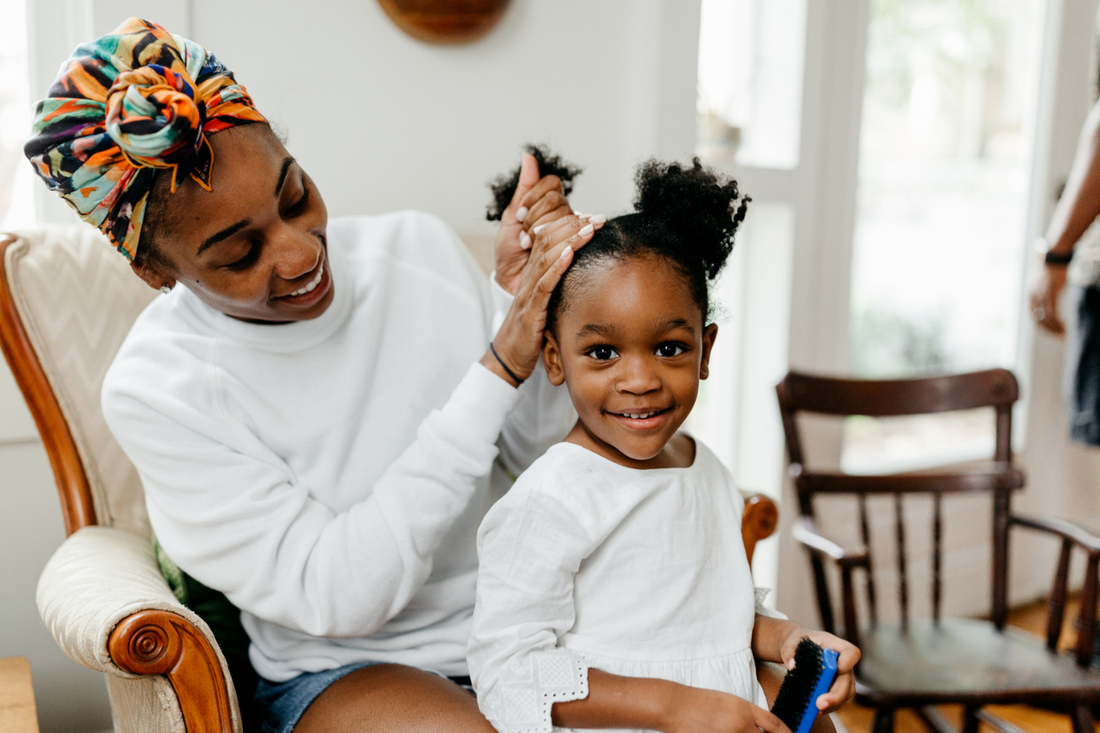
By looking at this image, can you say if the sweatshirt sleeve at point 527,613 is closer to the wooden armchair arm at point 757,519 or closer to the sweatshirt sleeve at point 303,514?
the sweatshirt sleeve at point 303,514

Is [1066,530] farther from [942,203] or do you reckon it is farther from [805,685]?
[942,203]

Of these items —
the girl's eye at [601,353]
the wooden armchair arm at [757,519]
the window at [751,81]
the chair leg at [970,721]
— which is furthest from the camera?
the window at [751,81]

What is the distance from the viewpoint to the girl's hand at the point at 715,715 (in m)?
0.83

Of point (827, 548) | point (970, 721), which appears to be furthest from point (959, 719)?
point (827, 548)

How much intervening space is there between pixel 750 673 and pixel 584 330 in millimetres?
432

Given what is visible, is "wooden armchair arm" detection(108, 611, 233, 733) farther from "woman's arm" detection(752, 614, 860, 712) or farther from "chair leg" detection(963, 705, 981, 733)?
"chair leg" detection(963, 705, 981, 733)

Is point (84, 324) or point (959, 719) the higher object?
point (84, 324)

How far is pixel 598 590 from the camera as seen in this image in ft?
2.99

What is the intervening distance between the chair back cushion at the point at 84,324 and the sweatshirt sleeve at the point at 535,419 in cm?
58

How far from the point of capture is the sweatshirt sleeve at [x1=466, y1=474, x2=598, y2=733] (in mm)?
837

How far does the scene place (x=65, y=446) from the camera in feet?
4.00

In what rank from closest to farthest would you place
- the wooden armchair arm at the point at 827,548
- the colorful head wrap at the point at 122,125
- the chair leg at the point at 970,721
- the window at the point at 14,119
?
the colorful head wrap at the point at 122,125, the wooden armchair arm at the point at 827,548, the window at the point at 14,119, the chair leg at the point at 970,721

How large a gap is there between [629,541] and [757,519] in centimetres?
44

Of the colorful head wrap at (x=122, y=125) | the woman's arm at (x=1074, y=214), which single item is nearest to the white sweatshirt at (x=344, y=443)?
the colorful head wrap at (x=122, y=125)
